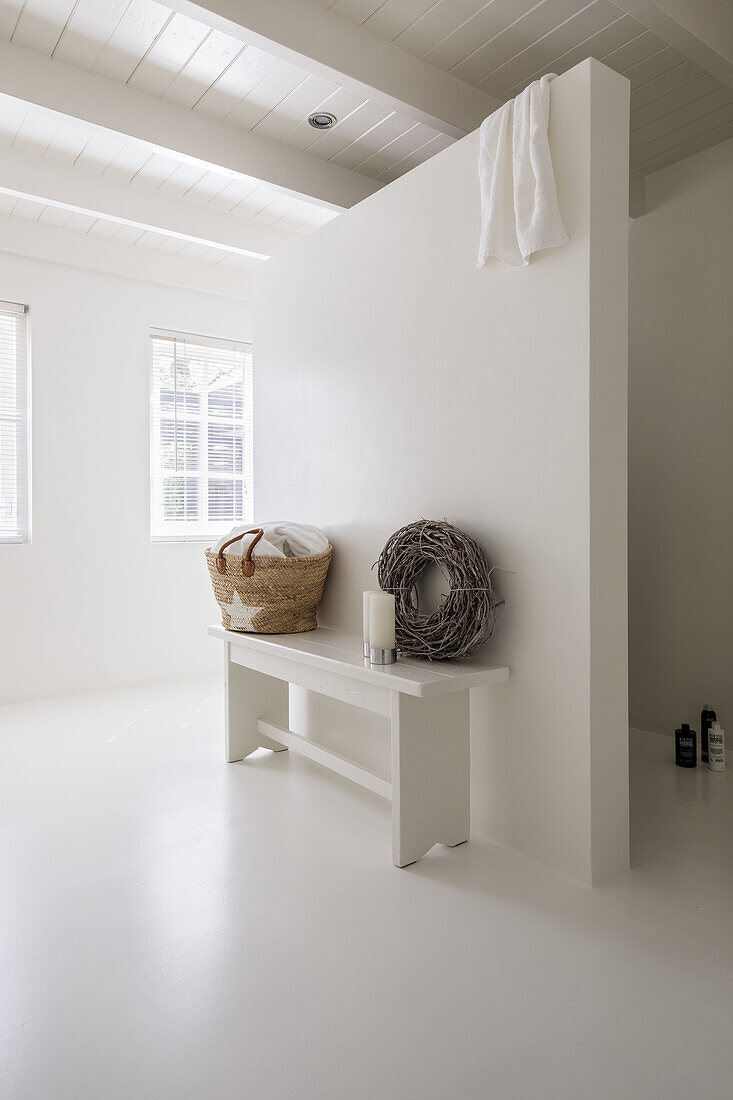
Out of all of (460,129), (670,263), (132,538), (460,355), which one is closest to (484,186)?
(460,355)

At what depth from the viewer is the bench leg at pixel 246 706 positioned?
9.44ft

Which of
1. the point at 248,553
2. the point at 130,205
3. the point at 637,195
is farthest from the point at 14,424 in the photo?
the point at 637,195

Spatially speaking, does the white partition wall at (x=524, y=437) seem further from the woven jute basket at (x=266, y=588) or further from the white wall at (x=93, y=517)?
the white wall at (x=93, y=517)

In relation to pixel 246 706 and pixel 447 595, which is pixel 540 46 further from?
pixel 246 706

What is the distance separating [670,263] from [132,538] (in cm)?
321

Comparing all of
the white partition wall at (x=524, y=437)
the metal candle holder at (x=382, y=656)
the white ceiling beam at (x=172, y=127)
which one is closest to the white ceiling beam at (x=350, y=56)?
the white partition wall at (x=524, y=437)

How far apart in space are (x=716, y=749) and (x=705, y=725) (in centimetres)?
13

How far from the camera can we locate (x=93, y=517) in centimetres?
414

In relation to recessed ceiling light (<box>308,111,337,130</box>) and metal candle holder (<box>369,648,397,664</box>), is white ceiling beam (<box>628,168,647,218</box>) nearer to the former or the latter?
recessed ceiling light (<box>308,111,337,130</box>)

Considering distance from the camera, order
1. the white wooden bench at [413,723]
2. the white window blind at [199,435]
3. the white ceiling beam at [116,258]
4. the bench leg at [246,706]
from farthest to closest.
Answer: the white window blind at [199,435], the white ceiling beam at [116,258], the bench leg at [246,706], the white wooden bench at [413,723]

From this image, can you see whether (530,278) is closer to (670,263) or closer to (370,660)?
(370,660)

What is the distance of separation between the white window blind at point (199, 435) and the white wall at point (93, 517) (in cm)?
10

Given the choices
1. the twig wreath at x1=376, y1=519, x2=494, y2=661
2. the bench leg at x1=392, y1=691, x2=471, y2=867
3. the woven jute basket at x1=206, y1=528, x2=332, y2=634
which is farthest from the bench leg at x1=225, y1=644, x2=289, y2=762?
the bench leg at x1=392, y1=691, x2=471, y2=867

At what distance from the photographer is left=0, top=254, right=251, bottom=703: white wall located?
391cm
